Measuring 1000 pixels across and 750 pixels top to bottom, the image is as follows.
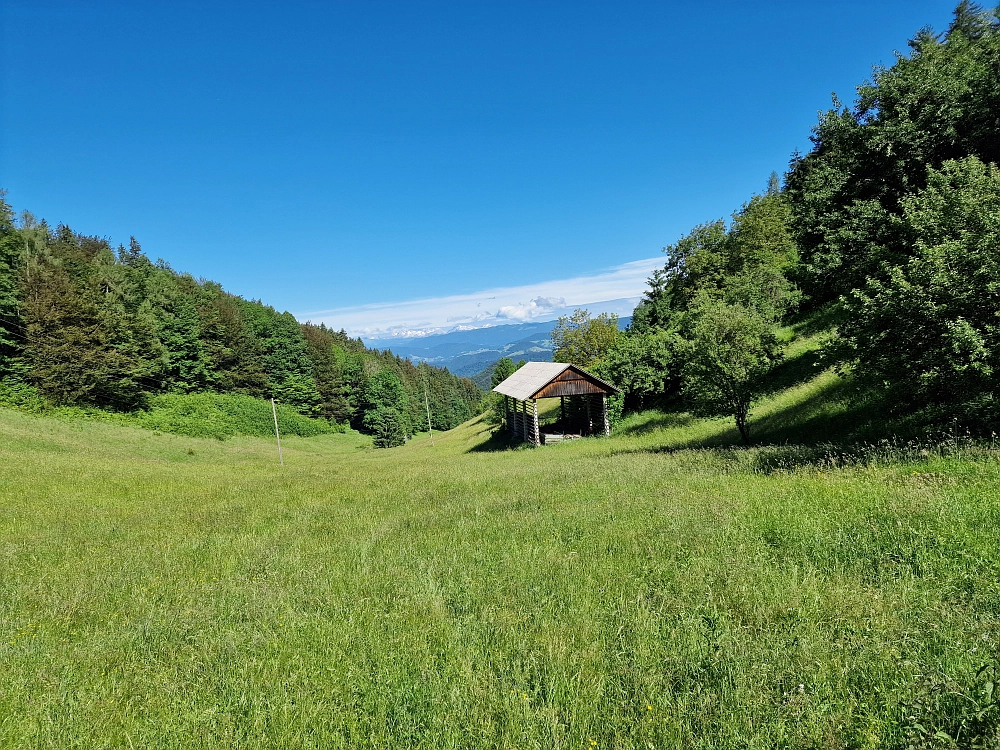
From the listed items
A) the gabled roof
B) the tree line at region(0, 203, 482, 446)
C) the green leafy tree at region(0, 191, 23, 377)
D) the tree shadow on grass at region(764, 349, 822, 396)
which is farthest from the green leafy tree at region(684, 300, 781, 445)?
the green leafy tree at region(0, 191, 23, 377)

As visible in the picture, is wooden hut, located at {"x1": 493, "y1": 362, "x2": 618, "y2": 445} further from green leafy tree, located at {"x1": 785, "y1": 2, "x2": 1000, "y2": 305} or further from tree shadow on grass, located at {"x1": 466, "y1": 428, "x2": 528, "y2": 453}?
green leafy tree, located at {"x1": 785, "y1": 2, "x2": 1000, "y2": 305}

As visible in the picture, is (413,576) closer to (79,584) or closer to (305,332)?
(79,584)

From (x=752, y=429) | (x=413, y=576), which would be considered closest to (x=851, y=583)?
(x=413, y=576)

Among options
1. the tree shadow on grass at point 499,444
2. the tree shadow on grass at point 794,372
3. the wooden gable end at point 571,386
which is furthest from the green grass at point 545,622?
the tree shadow on grass at point 499,444

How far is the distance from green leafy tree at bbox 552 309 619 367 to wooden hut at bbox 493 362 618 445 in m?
16.4

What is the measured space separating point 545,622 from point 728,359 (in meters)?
17.9

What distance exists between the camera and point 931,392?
11414 mm

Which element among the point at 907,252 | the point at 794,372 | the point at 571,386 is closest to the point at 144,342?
the point at 571,386

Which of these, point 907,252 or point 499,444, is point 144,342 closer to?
point 499,444

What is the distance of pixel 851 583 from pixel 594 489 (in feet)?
20.7

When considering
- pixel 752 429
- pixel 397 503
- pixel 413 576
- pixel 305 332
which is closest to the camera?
pixel 413 576

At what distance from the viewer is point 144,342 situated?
163ft

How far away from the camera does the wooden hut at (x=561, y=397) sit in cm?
3516

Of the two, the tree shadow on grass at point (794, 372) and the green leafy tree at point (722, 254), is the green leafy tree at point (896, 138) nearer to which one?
the tree shadow on grass at point (794, 372)
